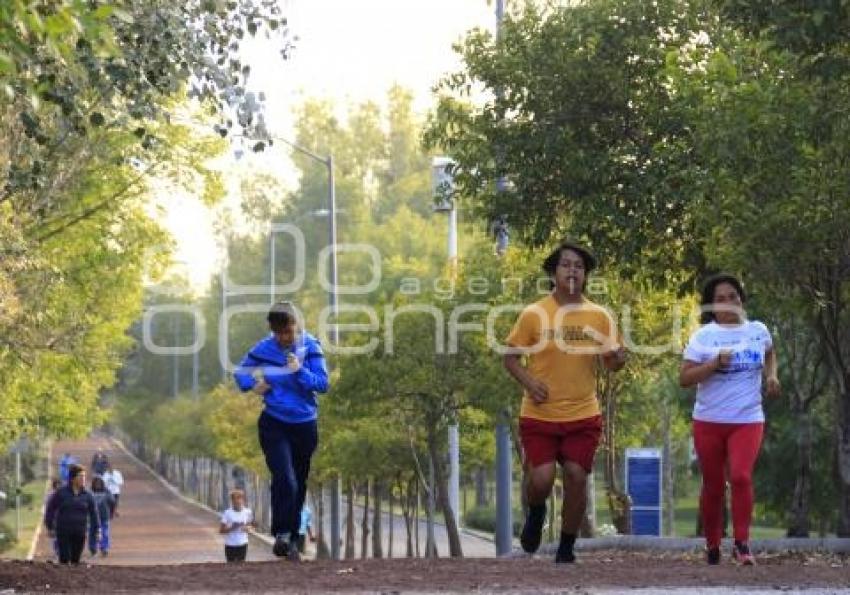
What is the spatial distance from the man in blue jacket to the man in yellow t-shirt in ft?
5.78

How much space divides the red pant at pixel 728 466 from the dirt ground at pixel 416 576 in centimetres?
25

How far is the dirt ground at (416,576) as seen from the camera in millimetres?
9945

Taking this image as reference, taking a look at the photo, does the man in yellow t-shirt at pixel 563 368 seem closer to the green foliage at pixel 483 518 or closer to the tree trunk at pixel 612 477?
the tree trunk at pixel 612 477

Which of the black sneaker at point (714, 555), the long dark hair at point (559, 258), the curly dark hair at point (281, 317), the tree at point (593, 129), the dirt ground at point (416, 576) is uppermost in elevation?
the tree at point (593, 129)

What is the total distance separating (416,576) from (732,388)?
2.00 m

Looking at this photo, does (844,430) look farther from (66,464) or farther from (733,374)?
(66,464)

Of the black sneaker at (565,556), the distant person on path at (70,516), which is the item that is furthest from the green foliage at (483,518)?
the black sneaker at (565,556)

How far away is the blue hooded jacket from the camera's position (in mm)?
12427

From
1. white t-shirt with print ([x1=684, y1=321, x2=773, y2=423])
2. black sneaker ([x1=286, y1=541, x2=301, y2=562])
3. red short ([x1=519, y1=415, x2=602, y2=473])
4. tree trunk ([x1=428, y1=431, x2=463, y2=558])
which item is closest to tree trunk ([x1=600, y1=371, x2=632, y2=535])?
tree trunk ([x1=428, y1=431, x2=463, y2=558])

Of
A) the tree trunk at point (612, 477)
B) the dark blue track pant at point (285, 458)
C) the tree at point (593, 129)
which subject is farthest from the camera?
the tree trunk at point (612, 477)

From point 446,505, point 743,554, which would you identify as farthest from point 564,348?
point 446,505

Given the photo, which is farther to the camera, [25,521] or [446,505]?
[25,521]

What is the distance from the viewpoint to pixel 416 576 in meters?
10.9

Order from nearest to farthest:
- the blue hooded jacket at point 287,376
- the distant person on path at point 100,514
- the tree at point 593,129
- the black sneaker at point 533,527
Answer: the black sneaker at point 533,527, the blue hooded jacket at point 287,376, the tree at point 593,129, the distant person on path at point 100,514
